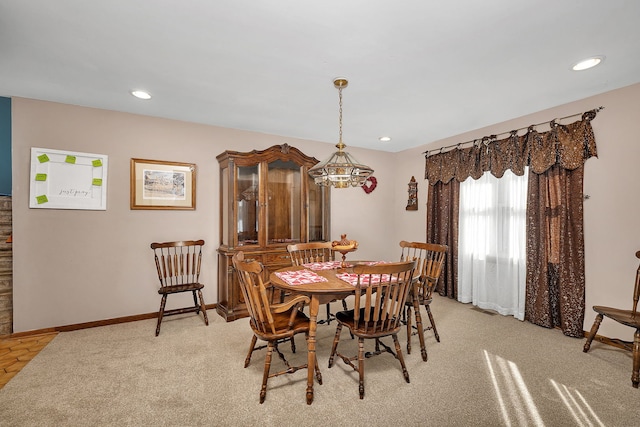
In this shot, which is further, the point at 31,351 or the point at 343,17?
the point at 31,351

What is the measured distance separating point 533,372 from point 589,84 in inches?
101

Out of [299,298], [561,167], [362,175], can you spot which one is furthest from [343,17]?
[561,167]

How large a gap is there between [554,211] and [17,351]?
17.8 feet

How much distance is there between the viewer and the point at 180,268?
359 cm

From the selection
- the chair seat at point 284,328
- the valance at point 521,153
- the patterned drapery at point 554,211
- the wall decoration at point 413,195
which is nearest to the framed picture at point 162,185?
the chair seat at point 284,328

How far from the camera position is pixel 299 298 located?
2098 millimetres

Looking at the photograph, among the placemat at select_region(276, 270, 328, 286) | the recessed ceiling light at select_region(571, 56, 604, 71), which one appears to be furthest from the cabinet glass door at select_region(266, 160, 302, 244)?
the recessed ceiling light at select_region(571, 56, 604, 71)

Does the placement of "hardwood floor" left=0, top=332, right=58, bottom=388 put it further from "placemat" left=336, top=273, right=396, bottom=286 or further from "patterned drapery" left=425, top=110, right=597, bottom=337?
"patterned drapery" left=425, top=110, right=597, bottom=337

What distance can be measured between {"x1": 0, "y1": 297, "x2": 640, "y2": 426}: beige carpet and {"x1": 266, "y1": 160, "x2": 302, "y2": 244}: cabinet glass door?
56.5 inches

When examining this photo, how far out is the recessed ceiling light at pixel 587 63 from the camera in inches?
88.5

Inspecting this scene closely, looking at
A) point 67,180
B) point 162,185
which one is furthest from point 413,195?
point 67,180

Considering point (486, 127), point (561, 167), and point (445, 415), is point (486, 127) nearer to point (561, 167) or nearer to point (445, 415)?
point (561, 167)

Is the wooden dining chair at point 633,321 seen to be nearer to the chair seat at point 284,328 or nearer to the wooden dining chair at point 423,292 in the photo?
the wooden dining chair at point 423,292

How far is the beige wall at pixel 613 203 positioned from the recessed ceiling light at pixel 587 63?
31.5 inches
